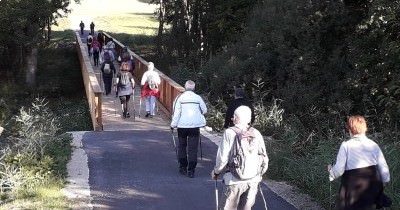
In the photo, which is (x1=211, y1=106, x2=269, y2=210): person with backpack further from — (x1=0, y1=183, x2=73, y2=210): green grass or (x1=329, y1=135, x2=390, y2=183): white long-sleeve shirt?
(x1=0, y1=183, x2=73, y2=210): green grass

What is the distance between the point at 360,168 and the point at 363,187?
0.68 feet

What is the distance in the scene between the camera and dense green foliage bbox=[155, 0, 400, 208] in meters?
14.6

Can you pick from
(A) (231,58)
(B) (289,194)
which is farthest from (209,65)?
(B) (289,194)

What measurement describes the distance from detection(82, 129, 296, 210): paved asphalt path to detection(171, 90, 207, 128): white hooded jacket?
923mm

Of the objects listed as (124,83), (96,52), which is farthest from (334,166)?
(96,52)

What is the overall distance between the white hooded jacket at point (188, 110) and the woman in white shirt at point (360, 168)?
367cm

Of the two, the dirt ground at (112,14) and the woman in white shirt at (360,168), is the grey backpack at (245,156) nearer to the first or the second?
the woman in white shirt at (360,168)

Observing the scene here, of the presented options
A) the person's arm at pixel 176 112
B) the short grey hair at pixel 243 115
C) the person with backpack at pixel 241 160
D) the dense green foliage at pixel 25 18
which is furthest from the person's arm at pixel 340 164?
the dense green foliage at pixel 25 18

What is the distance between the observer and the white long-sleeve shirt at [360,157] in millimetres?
5852

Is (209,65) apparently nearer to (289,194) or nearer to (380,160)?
(289,194)

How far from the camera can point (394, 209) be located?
691 cm

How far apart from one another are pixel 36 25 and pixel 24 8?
2.39 meters

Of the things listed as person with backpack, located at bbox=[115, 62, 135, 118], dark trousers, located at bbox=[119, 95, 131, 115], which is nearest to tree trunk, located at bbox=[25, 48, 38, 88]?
dark trousers, located at bbox=[119, 95, 131, 115]

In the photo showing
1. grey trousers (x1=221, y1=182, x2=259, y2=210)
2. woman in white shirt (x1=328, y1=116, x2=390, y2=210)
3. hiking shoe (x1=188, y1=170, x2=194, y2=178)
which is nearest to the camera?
woman in white shirt (x1=328, y1=116, x2=390, y2=210)
